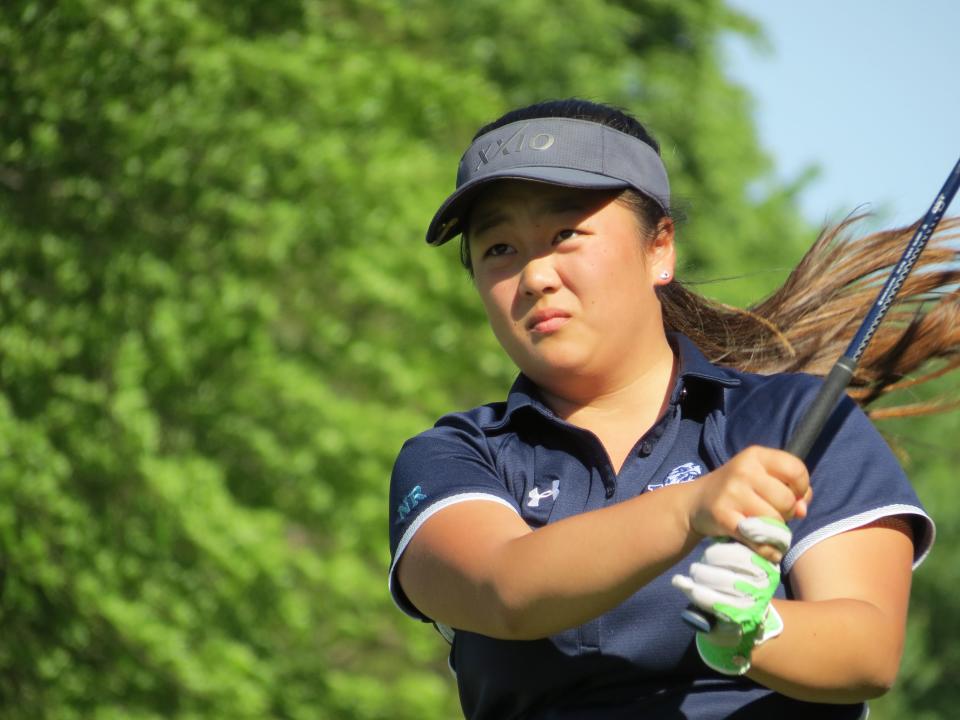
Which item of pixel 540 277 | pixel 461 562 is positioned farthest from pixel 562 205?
pixel 461 562

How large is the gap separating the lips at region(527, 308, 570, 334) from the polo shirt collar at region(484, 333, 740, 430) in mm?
163

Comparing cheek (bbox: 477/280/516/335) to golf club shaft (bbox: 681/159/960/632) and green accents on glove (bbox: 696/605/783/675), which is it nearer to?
golf club shaft (bbox: 681/159/960/632)

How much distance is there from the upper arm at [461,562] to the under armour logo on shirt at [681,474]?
0.30m

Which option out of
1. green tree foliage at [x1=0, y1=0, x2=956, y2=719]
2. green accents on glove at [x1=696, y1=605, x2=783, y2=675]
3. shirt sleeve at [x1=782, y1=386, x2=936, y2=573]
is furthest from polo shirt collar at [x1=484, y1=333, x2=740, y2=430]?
green tree foliage at [x1=0, y1=0, x2=956, y2=719]

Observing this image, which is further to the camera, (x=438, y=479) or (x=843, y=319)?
(x=843, y=319)

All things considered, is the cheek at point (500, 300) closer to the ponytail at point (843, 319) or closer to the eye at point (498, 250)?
the eye at point (498, 250)

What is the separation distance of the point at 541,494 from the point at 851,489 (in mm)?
584

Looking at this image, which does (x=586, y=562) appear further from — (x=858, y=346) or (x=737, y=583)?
(x=858, y=346)

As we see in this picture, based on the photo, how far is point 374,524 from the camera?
8164 mm

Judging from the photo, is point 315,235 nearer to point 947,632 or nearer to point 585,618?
point 585,618

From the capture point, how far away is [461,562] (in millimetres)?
2389

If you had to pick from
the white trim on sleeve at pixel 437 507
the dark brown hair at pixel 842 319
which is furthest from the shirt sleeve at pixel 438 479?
the dark brown hair at pixel 842 319

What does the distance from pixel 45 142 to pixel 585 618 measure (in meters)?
5.87

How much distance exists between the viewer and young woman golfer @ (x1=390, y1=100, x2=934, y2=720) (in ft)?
7.01
